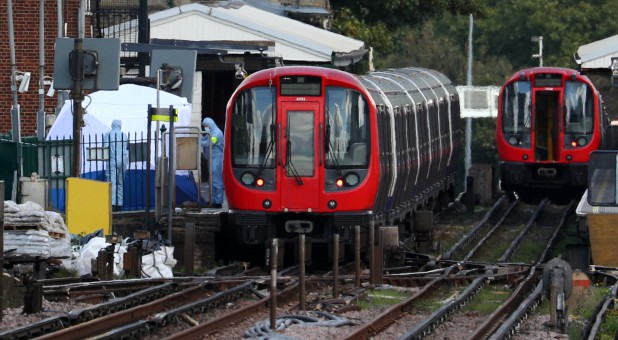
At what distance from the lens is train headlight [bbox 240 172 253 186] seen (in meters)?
Result: 20.0

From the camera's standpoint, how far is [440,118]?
93.8 ft

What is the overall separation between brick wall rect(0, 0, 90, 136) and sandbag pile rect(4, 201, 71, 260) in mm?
13867

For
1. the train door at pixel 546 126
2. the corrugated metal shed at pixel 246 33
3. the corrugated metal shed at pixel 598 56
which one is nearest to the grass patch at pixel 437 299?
the train door at pixel 546 126

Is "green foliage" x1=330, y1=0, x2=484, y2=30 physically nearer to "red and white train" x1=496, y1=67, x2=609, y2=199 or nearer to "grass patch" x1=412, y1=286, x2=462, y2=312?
"red and white train" x1=496, y1=67, x2=609, y2=199

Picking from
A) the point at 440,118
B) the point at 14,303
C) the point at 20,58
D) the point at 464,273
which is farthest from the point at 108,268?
the point at 20,58

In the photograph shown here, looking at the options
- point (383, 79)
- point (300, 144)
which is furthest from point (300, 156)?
point (383, 79)

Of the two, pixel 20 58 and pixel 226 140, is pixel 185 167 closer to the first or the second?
pixel 226 140

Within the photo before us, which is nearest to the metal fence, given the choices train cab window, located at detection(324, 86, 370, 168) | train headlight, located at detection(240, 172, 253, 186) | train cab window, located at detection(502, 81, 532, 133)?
train headlight, located at detection(240, 172, 253, 186)

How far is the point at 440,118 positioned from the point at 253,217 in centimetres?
922

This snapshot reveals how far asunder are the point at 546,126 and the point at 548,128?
9 cm

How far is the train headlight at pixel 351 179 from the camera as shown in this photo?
19.9 meters

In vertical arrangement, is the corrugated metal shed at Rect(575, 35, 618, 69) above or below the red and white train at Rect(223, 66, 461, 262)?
above

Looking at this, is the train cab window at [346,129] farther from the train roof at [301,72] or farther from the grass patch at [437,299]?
the grass patch at [437,299]

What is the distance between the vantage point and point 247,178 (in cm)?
2008
